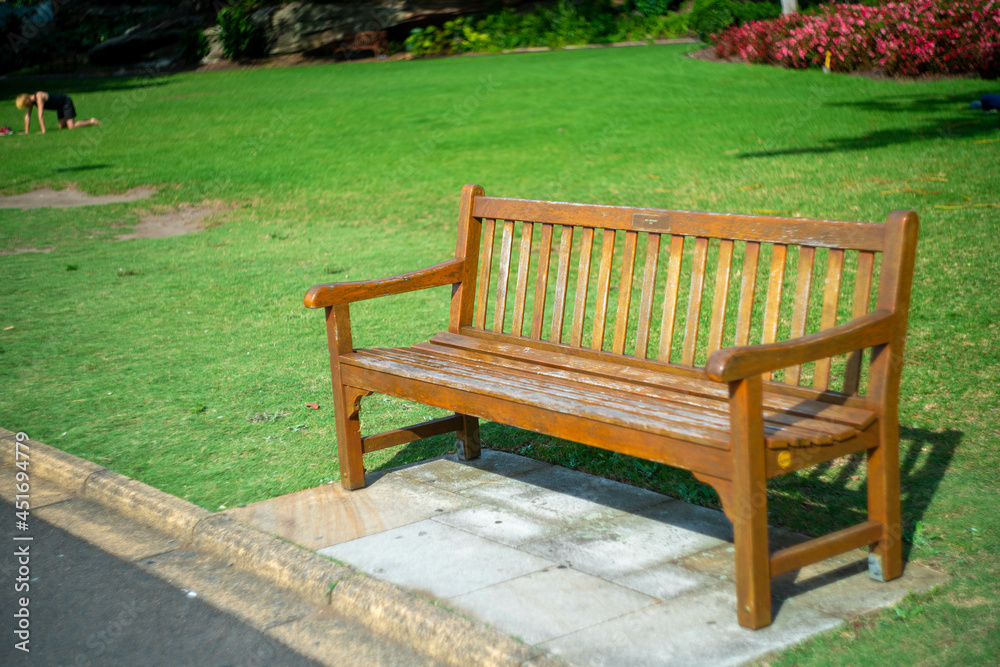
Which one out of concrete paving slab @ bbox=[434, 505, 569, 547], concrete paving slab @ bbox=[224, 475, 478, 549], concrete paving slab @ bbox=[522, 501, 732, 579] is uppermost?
concrete paving slab @ bbox=[522, 501, 732, 579]

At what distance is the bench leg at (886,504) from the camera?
3.23 metres

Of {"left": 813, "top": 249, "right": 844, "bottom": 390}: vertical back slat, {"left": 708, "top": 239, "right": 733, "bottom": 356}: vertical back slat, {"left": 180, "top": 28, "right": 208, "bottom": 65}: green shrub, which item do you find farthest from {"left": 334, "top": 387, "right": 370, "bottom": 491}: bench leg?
{"left": 180, "top": 28, "right": 208, "bottom": 65}: green shrub

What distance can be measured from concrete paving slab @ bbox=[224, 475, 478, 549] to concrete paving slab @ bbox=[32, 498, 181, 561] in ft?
1.18

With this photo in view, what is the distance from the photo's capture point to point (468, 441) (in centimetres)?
470

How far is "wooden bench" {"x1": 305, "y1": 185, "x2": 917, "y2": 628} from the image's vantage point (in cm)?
292

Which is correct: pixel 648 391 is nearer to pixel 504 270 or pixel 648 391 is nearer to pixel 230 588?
pixel 504 270

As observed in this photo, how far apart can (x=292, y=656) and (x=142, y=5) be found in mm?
48688

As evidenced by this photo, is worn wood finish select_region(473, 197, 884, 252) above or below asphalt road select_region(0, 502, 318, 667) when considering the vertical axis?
above

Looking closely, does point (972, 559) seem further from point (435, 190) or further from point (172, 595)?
point (435, 190)

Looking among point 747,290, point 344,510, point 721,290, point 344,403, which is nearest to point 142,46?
point 344,403

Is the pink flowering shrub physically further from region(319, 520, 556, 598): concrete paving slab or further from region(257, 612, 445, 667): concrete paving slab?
region(257, 612, 445, 667): concrete paving slab

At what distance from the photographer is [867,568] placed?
341 centimetres

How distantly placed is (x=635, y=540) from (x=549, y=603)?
622mm

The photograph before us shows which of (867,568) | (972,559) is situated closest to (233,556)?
(867,568)
